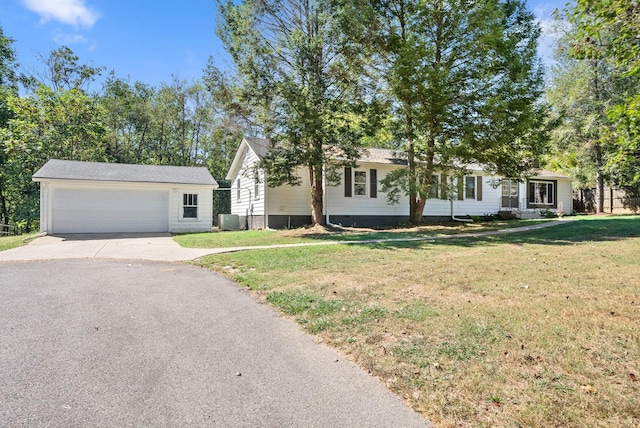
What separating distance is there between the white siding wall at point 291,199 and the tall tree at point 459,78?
5.22 metres

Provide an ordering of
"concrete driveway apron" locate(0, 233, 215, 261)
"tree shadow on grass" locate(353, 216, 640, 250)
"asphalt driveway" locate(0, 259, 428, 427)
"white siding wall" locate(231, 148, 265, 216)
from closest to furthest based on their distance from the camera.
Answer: "asphalt driveway" locate(0, 259, 428, 427) → "concrete driveway apron" locate(0, 233, 215, 261) → "tree shadow on grass" locate(353, 216, 640, 250) → "white siding wall" locate(231, 148, 265, 216)

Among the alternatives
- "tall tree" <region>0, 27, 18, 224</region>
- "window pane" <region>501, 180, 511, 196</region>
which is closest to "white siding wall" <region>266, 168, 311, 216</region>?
"window pane" <region>501, 180, 511, 196</region>

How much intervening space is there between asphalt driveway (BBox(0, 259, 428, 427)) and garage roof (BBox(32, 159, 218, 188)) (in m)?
13.3

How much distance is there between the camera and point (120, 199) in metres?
18.0

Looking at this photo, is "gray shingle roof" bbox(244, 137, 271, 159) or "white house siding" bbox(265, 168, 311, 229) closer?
"white house siding" bbox(265, 168, 311, 229)

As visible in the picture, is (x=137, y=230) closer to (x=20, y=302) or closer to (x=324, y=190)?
(x=324, y=190)

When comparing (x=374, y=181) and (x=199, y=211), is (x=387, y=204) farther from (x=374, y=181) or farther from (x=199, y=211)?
(x=199, y=211)

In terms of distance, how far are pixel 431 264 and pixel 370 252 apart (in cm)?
216

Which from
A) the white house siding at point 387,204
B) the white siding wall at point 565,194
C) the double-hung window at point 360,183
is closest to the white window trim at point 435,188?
the white house siding at point 387,204

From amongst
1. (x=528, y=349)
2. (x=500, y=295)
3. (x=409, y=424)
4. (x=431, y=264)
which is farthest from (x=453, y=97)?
(x=409, y=424)

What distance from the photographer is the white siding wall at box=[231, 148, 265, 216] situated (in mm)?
18812

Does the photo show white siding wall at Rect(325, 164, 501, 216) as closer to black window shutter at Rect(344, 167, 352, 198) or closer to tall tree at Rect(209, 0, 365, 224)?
black window shutter at Rect(344, 167, 352, 198)

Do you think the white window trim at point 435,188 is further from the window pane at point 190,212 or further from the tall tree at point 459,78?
the window pane at point 190,212

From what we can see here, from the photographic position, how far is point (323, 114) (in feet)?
45.5
